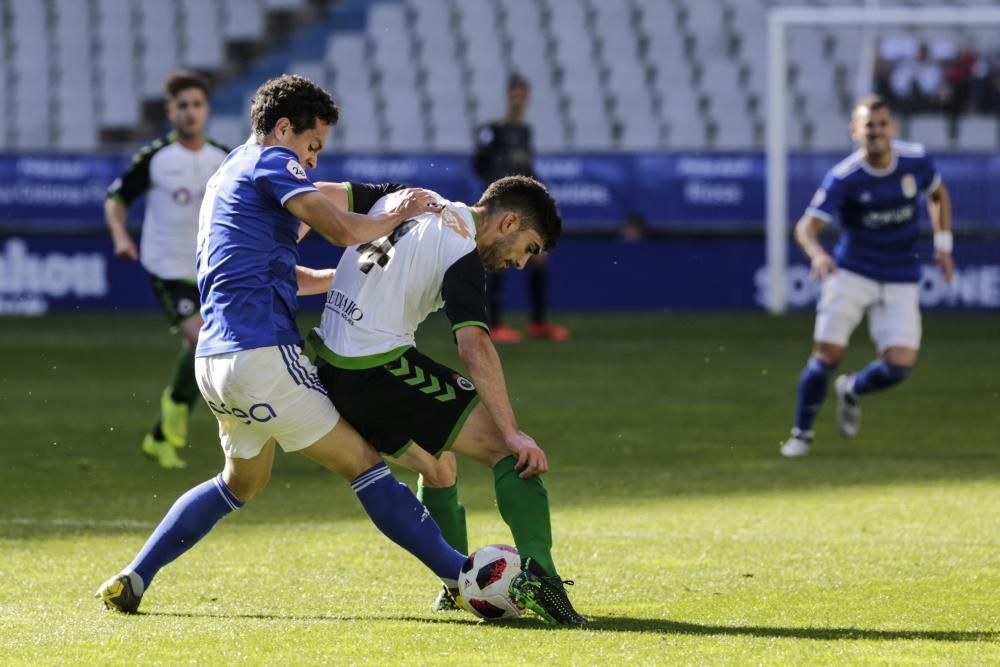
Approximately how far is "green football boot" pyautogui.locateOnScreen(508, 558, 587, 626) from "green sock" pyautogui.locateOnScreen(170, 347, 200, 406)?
4.48 metres

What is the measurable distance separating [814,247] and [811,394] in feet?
2.70

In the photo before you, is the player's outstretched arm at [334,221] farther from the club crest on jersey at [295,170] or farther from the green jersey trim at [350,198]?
the green jersey trim at [350,198]

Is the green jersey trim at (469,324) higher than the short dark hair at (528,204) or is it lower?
lower

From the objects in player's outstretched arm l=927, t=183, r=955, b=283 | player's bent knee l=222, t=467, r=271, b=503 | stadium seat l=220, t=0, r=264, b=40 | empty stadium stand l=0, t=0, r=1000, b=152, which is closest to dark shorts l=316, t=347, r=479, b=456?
player's bent knee l=222, t=467, r=271, b=503

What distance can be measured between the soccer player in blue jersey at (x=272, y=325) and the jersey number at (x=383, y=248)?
6 cm

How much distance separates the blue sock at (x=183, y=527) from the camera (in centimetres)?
536

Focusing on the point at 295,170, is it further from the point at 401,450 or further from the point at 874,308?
the point at 874,308

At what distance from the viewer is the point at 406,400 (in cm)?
520

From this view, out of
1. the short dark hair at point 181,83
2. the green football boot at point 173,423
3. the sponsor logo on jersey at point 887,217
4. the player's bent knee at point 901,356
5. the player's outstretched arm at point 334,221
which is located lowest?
the green football boot at point 173,423

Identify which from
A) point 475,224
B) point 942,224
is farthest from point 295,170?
point 942,224

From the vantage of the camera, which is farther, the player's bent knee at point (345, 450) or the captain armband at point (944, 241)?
the captain armband at point (944, 241)

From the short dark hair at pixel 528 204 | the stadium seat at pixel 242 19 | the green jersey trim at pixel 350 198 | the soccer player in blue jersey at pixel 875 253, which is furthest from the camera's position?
the stadium seat at pixel 242 19

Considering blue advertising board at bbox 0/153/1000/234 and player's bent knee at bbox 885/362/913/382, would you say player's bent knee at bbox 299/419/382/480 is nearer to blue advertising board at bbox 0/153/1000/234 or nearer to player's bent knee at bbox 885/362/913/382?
player's bent knee at bbox 885/362/913/382

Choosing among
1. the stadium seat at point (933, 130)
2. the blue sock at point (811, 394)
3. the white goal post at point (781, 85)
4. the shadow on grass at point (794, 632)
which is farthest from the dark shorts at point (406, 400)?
the stadium seat at point (933, 130)
